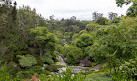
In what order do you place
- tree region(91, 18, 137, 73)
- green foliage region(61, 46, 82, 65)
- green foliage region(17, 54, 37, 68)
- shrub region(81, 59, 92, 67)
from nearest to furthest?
tree region(91, 18, 137, 73) → green foliage region(17, 54, 37, 68) → shrub region(81, 59, 92, 67) → green foliage region(61, 46, 82, 65)

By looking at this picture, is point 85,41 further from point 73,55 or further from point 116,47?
point 116,47

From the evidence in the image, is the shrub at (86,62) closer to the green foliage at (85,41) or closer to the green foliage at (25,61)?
the green foliage at (85,41)

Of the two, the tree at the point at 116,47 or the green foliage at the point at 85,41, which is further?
the green foliage at the point at 85,41

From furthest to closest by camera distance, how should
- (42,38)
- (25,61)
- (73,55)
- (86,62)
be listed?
(73,55) → (86,62) → (42,38) → (25,61)

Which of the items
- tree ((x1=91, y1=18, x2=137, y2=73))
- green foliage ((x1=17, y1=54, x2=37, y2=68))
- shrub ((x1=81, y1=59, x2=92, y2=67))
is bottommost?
shrub ((x1=81, y1=59, x2=92, y2=67))

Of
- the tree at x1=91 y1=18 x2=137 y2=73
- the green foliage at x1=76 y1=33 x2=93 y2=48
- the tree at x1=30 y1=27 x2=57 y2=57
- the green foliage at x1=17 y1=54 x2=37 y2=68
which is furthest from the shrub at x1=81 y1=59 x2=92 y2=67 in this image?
the tree at x1=91 y1=18 x2=137 y2=73

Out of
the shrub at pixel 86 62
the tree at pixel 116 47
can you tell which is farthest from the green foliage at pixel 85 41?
the tree at pixel 116 47

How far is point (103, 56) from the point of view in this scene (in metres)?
6.38

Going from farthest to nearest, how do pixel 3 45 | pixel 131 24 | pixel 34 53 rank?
pixel 34 53, pixel 3 45, pixel 131 24

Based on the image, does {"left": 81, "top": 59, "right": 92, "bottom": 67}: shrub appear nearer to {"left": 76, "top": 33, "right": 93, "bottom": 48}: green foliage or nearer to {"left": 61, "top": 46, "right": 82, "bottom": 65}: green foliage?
{"left": 61, "top": 46, "right": 82, "bottom": 65}: green foliage

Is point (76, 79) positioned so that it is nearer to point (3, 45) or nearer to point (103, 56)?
point (103, 56)

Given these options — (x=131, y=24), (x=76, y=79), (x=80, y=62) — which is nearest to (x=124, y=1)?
(x=131, y=24)

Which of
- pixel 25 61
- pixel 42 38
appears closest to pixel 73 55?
pixel 42 38

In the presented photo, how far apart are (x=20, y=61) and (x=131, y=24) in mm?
10978
